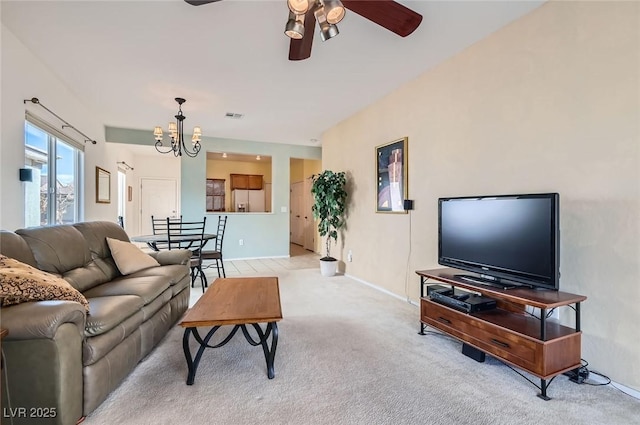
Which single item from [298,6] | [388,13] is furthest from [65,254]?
[388,13]

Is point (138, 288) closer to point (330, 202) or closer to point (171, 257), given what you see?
point (171, 257)

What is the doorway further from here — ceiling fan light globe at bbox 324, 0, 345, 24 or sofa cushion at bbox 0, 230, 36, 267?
ceiling fan light globe at bbox 324, 0, 345, 24

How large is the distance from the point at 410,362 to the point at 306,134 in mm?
4614

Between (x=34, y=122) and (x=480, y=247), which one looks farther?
(x=34, y=122)

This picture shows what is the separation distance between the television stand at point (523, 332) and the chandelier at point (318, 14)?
74.9 inches

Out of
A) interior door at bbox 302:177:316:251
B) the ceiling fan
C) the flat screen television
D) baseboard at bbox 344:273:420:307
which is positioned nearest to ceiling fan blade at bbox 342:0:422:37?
the ceiling fan

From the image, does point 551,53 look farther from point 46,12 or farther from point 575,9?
point 46,12

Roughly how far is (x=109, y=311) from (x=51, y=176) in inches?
105

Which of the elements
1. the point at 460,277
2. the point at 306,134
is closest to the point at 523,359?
the point at 460,277

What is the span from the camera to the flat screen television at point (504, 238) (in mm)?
1880

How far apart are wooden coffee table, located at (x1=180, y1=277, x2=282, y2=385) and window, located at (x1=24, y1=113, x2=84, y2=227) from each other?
82.6 inches

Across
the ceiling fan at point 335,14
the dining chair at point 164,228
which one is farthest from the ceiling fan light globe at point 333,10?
the dining chair at point 164,228

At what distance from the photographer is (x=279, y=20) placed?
2.35 meters

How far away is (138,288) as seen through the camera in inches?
89.4
